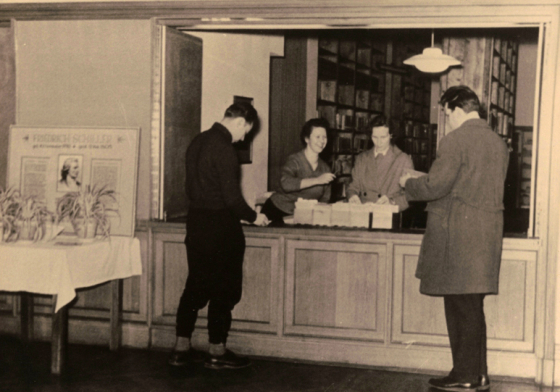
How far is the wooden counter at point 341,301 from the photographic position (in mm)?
4441

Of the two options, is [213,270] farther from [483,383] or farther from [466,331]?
[483,383]

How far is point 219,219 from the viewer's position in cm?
443

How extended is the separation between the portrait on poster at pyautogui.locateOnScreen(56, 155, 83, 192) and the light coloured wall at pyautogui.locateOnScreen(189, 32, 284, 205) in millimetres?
1399

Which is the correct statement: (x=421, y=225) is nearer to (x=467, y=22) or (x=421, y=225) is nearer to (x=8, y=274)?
(x=467, y=22)

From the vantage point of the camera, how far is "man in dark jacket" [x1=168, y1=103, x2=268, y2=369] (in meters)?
4.40

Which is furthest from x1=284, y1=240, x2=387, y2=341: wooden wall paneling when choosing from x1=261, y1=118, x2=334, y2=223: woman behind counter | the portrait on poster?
the portrait on poster

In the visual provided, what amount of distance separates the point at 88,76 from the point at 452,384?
11.1ft

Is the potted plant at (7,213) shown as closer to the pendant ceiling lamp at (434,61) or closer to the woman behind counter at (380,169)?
the woman behind counter at (380,169)

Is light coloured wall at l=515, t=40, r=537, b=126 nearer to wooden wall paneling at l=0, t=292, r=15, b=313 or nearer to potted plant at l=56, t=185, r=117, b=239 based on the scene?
potted plant at l=56, t=185, r=117, b=239

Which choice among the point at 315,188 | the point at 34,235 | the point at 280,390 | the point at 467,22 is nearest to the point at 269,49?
the point at 315,188

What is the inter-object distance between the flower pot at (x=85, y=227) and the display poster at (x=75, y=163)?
34cm

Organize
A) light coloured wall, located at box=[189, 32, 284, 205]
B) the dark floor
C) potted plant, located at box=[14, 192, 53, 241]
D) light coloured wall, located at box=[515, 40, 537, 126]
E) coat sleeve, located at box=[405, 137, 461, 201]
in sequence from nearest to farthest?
1. coat sleeve, located at box=[405, 137, 461, 201]
2. the dark floor
3. potted plant, located at box=[14, 192, 53, 241]
4. light coloured wall, located at box=[189, 32, 284, 205]
5. light coloured wall, located at box=[515, 40, 537, 126]

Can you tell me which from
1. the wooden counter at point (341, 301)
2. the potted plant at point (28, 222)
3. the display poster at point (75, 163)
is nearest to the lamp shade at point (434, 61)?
the wooden counter at point (341, 301)

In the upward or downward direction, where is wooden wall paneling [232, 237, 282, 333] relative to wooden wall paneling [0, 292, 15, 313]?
upward
